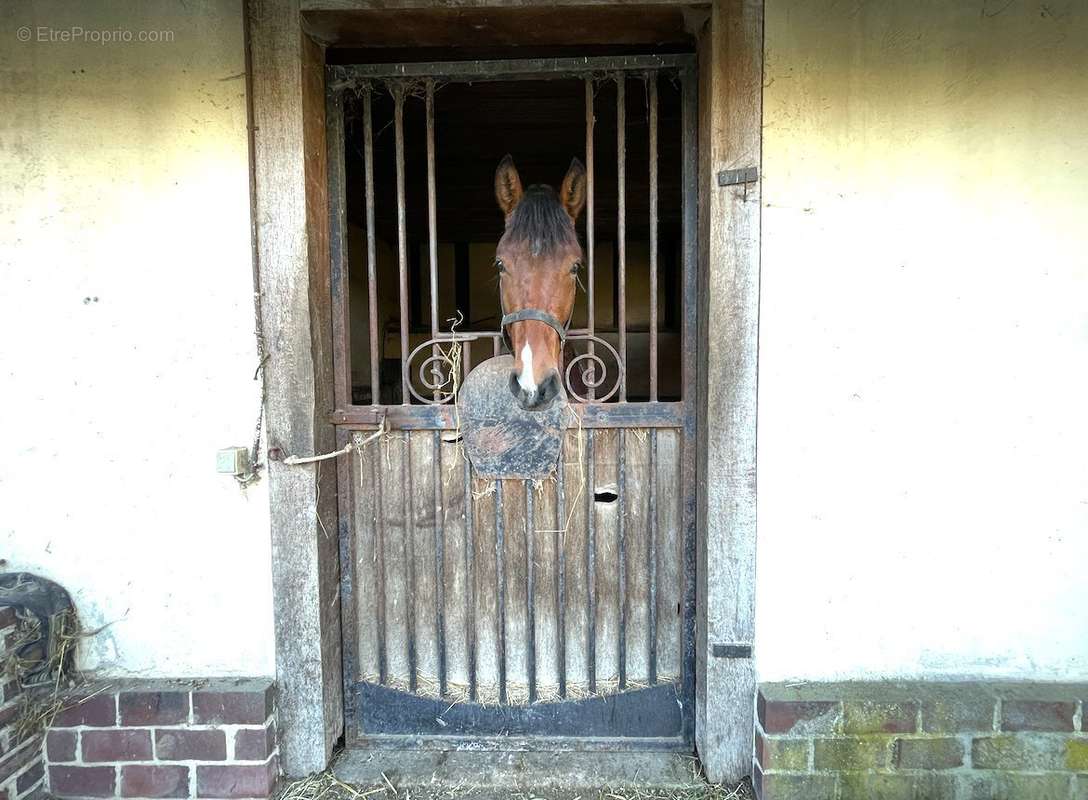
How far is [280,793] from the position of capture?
2.13 meters

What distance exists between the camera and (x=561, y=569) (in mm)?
2295

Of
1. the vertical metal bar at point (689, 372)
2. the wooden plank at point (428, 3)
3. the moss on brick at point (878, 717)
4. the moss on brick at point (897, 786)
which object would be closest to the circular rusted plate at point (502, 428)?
the vertical metal bar at point (689, 372)

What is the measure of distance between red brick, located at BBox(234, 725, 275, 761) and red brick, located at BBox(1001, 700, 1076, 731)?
269cm

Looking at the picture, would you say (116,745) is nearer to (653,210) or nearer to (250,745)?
(250,745)

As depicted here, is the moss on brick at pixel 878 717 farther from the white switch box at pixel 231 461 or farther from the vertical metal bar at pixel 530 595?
the white switch box at pixel 231 461

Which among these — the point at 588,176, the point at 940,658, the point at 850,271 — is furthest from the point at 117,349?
the point at 940,658

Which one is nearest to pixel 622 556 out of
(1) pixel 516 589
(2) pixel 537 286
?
(1) pixel 516 589

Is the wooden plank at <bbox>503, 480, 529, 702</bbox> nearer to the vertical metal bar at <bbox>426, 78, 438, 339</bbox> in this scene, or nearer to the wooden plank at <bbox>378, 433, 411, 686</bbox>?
the wooden plank at <bbox>378, 433, 411, 686</bbox>

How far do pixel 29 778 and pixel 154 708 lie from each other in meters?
0.49

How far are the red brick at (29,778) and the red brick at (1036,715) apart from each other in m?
3.51

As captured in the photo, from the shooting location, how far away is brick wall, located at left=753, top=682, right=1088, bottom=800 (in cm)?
197

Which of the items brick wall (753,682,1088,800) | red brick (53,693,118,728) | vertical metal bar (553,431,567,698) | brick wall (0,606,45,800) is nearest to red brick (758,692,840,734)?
brick wall (753,682,1088,800)

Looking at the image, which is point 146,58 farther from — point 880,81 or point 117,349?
point 880,81

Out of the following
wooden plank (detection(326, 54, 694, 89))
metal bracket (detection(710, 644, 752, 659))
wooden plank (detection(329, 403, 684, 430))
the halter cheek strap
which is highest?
wooden plank (detection(326, 54, 694, 89))
